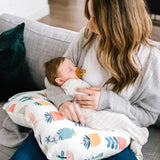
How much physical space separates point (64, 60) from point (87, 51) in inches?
5.5

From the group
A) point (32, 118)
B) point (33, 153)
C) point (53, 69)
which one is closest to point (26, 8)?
point (53, 69)

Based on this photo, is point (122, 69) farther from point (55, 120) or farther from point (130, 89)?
point (55, 120)

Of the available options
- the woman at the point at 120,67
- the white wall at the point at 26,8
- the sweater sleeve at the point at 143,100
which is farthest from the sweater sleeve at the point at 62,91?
the white wall at the point at 26,8

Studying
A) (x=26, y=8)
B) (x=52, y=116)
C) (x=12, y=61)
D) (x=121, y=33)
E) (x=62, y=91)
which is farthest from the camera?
(x=26, y=8)

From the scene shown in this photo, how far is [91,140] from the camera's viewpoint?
35.9 inches

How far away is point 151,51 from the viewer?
969 millimetres

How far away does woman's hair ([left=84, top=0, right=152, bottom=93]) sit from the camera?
2.77 feet

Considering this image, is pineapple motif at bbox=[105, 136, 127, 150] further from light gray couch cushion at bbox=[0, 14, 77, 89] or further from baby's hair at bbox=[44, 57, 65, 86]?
light gray couch cushion at bbox=[0, 14, 77, 89]

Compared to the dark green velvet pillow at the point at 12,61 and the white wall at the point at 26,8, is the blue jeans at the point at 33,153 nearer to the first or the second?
the dark green velvet pillow at the point at 12,61

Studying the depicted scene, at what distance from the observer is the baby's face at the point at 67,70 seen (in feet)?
3.80

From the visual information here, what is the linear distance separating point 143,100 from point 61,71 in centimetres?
46

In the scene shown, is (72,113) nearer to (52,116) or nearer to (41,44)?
(52,116)

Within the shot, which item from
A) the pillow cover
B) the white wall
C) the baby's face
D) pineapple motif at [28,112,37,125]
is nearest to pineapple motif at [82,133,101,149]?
the pillow cover

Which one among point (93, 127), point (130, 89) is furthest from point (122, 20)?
point (93, 127)
